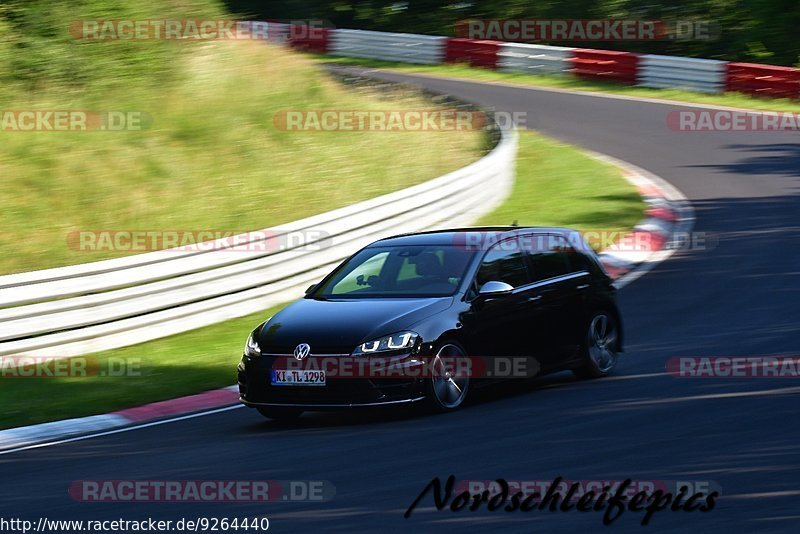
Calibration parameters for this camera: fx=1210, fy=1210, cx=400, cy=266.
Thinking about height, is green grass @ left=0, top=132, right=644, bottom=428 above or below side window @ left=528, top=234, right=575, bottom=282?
below

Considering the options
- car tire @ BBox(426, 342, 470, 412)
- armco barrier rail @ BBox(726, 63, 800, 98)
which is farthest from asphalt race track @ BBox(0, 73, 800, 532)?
armco barrier rail @ BBox(726, 63, 800, 98)

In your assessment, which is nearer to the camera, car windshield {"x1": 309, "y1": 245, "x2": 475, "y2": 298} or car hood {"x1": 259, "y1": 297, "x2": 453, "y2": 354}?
car hood {"x1": 259, "y1": 297, "x2": 453, "y2": 354}

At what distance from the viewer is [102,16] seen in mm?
21531

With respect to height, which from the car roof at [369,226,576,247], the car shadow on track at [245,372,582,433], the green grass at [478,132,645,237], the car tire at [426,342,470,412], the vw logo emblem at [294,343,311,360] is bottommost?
the green grass at [478,132,645,237]

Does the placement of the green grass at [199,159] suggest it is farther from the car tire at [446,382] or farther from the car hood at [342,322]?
the car tire at [446,382]

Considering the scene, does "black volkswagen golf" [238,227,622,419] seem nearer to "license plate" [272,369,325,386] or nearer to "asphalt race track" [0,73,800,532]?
"license plate" [272,369,325,386]

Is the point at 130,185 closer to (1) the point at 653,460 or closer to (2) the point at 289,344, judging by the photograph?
(2) the point at 289,344

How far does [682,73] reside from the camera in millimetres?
31016

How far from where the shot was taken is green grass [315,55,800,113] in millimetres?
28734

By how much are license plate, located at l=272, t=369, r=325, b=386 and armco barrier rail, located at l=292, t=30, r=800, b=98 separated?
73.4 feet

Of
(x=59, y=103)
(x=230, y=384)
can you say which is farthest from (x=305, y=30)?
(x=230, y=384)

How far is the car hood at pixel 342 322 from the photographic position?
9.36 metres

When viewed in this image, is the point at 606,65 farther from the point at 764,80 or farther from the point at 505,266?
the point at 505,266

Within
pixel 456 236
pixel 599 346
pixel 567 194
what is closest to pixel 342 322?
pixel 456 236
